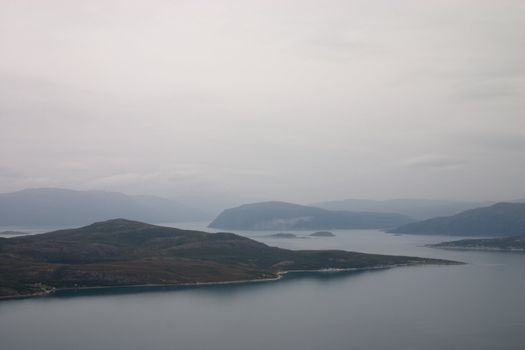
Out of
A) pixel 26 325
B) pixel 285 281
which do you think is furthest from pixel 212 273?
pixel 26 325

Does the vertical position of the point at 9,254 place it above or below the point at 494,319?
above

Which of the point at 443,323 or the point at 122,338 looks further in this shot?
the point at 443,323

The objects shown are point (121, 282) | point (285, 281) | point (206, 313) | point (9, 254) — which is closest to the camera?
point (206, 313)

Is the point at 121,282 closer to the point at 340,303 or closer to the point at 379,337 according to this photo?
the point at 340,303

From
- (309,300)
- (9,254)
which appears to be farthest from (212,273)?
(9,254)

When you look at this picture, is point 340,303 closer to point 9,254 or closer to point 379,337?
point 379,337

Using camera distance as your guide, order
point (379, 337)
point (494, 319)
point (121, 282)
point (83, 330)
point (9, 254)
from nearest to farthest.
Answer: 1. point (379, 337)
2. point (83, 330)
3. point (494, 319)
4. point (121, 282)
5. point (9, 254)
